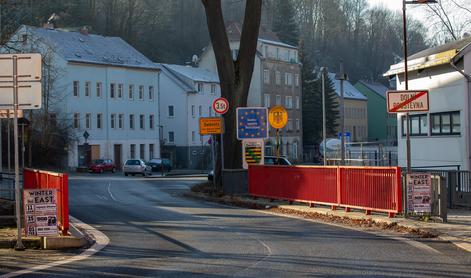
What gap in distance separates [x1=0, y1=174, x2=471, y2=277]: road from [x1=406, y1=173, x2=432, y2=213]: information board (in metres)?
1.97

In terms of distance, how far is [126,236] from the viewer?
16250mm

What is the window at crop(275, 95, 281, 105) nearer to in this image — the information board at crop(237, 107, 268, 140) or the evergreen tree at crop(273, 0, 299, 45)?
the evergreen tree at crop(273, 0, 299, 45)

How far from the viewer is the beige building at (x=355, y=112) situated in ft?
375

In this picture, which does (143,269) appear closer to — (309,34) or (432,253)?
(432,253)

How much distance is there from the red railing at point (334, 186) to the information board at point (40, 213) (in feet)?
27.3

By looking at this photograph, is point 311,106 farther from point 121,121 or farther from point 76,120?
point 76,120

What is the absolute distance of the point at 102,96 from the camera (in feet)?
262

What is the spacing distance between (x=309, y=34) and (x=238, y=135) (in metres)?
92.5

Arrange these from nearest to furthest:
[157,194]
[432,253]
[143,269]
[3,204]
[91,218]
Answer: [143,269] < [432,253] < [91,218] < [3,204] < [157,194]

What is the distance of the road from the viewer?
11.3 m

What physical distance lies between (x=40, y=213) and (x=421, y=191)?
8818 mm

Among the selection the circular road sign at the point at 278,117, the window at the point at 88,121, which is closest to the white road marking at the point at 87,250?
the circular road sign at the point at 278,117

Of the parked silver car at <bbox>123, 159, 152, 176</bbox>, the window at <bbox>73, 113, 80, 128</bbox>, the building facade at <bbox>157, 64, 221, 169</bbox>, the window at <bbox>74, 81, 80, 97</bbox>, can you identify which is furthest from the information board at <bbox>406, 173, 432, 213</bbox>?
the building facade at <bbox>157, 64, 221, 169</bbox>

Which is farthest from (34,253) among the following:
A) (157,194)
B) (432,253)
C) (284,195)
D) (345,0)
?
(345,0)
